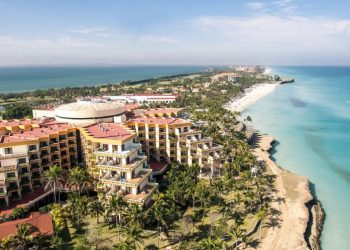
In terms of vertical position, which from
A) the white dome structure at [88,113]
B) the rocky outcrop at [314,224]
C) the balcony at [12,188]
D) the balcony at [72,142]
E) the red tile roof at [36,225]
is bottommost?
the rocky outcrop at [314,224]

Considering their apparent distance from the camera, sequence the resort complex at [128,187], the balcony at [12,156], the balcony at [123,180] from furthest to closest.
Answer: the balcony at [12,156] < the balcony at [123,180] < the resort complex at [128,187]

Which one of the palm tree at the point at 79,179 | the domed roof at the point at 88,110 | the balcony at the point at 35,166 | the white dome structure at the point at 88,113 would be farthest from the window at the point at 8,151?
the domed roof at the point at 88,110

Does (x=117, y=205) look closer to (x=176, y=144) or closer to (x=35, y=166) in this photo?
(x=35, y=166)

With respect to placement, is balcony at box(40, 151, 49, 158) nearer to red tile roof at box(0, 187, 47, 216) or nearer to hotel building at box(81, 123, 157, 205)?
red tile roof at box(0, 187, 47, 216)

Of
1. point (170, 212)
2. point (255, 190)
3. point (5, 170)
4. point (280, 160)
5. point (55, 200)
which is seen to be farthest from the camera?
point (280, 160)

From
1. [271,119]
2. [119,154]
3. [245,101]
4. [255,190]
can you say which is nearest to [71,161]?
[119,154]

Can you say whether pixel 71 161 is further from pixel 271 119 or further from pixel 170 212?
pixel 271 119

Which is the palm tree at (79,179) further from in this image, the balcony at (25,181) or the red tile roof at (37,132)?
the red tile roof at (37,132)
